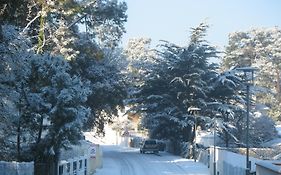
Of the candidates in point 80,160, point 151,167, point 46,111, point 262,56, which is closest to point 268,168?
point 46,111

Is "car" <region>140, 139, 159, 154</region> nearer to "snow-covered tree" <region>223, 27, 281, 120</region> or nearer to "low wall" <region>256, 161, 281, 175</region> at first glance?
"snow-covered tree" <region>223, 27, 281, 120</region>

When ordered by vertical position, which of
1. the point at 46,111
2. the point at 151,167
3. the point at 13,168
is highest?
the point at 46,111

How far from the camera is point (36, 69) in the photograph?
2400 centimetres

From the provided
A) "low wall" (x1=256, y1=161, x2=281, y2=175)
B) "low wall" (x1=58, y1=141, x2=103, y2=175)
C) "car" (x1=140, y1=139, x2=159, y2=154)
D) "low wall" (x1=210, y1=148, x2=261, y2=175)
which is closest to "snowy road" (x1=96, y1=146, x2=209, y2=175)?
"low wall" (x1=58, y1=141, x2=103, y2=175)

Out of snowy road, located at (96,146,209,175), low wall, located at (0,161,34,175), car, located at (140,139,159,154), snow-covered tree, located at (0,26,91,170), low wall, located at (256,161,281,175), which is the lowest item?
snowy road, located at (96,146,209,175)

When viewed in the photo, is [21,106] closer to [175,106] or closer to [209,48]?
[175,106]

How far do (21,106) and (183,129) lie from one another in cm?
3618

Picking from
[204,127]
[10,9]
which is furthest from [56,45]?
[204,127]

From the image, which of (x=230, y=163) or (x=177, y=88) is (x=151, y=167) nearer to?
(x=230, y=163)

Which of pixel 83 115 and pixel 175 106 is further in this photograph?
pixel 175 106

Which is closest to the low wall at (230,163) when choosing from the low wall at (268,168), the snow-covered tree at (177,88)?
the low wall at (268,168)

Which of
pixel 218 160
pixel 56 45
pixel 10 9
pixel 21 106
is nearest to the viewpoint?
pixel 10 9

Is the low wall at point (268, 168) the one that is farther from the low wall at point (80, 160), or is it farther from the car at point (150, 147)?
the car at point (150, 147)

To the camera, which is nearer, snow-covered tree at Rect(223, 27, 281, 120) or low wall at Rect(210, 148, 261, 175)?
low wall at Rect(210, 148, 261, 175)
